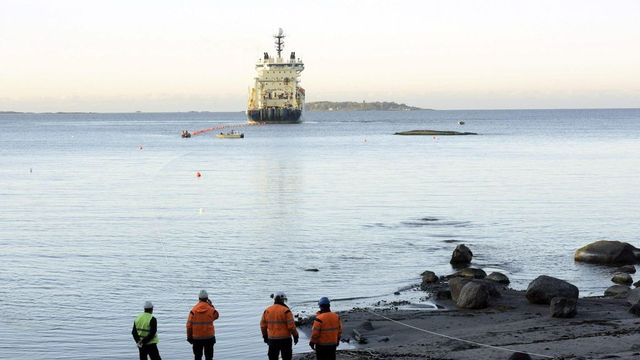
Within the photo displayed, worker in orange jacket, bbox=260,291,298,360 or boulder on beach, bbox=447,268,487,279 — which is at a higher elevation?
worker in orange jacket, bbox=260,291,298,360

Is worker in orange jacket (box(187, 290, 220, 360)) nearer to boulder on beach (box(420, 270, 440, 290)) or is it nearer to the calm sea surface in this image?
the calm sea surface

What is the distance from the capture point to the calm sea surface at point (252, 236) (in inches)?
1116

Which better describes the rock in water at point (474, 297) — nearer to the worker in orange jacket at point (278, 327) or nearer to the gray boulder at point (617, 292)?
the gray boulder at point (617, 292)

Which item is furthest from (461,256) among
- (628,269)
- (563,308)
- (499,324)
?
(499,324)

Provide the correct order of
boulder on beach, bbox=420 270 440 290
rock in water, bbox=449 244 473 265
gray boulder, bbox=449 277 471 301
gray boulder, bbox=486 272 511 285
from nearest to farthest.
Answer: gray boulder, bbox=449 277 471 301 < gray boulder, bbox=486 272 511 285 < boulder on beach, bbox=420 270 440 290 < rock in water, bbox=449 244 473 265

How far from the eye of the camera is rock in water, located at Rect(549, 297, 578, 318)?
84.9ft

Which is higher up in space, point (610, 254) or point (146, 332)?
point (146, 332)

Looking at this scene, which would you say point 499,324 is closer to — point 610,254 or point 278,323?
point 278,323

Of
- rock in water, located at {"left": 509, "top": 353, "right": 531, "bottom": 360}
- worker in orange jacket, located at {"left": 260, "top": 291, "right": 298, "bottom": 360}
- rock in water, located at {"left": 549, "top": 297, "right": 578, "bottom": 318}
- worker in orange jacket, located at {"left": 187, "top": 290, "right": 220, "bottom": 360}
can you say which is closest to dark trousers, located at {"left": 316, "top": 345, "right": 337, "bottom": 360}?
worker in orange jacket, located at {"left": 260, "top": 291, "right": 298, "bottom": 360}

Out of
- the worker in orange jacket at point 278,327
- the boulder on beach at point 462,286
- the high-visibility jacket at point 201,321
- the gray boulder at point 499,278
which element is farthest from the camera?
the gray boulder at point 499,278

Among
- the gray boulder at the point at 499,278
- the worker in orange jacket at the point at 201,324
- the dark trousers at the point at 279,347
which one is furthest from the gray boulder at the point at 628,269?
the worker in orange jacket at the point at 201,324

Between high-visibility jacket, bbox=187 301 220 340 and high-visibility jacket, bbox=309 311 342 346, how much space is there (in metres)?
2.09

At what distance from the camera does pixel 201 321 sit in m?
18.6

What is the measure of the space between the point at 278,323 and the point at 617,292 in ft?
51.0
